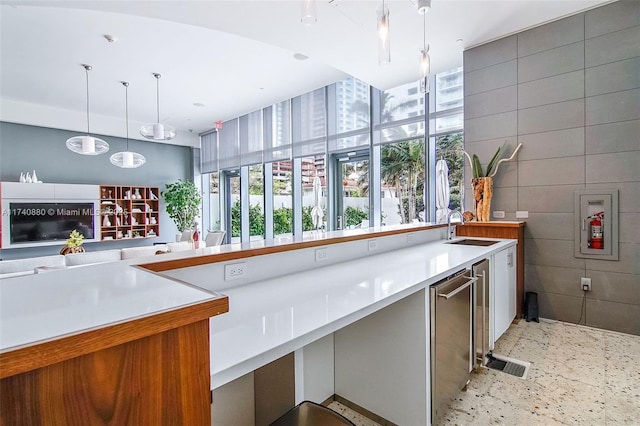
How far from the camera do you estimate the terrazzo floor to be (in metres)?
1.81

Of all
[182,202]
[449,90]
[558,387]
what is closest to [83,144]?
[182,202]

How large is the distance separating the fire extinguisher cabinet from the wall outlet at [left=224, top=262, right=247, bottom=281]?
3.41 meters

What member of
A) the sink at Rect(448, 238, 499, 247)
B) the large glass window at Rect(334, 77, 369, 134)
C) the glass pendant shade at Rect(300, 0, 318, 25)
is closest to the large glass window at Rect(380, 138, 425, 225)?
the large glass window at Rect(334, 77, 369, 134)

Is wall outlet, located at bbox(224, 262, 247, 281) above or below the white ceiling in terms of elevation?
below

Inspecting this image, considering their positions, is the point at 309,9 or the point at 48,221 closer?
the point at 309,9

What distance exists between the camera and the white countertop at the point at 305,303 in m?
0.90

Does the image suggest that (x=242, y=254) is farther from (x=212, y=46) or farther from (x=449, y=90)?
(x=449, y=90)

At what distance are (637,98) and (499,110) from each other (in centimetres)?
114

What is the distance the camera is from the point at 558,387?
210 centimetres

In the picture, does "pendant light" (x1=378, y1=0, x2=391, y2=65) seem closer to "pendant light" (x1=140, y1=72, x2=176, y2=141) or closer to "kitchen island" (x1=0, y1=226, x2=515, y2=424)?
"kitchen island" (x1=0, y1=226, x2=515, y2=424)

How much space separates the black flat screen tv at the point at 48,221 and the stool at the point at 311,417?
24.1 feet

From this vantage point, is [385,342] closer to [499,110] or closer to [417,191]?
[499,110]

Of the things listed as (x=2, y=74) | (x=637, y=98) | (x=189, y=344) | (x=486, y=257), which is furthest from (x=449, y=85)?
(x=2, y=74)

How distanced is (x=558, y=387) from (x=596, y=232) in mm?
1805
